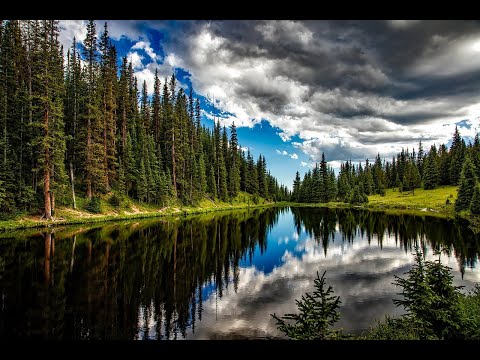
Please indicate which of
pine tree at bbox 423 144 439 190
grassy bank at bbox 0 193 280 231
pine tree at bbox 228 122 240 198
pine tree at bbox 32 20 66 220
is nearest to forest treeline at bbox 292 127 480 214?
pine tree at bbox 423 144 439 190

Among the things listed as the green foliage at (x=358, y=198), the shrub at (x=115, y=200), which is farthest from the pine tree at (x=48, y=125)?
the green foliage at (x=358, y=198)

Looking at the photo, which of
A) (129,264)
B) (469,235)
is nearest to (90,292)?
(129,264)

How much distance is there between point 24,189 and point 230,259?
86.5 feet

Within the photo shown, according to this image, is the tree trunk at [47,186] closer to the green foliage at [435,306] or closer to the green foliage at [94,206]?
the green foliage at [94,206]

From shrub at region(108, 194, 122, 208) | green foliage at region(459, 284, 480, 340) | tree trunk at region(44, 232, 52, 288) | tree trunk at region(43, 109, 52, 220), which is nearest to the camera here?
green foliage at region(459, 284, 480, 340)

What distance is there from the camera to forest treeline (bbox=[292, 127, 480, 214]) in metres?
89.4

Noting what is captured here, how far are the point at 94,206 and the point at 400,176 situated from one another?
124 m

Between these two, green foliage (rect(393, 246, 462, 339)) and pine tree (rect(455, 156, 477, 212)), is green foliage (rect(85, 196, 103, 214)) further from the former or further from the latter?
pine tree (rect(455, 156, 477, 212))

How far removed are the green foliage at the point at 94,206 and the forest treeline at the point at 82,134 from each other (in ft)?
2.64

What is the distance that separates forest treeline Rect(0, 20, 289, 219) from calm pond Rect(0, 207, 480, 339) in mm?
10967

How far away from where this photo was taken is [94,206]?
134 feet

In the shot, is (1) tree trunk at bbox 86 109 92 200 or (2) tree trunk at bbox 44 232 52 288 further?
(1) tree trunk at bbox 86 109 92 200

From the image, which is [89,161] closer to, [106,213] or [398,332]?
[106,213]
